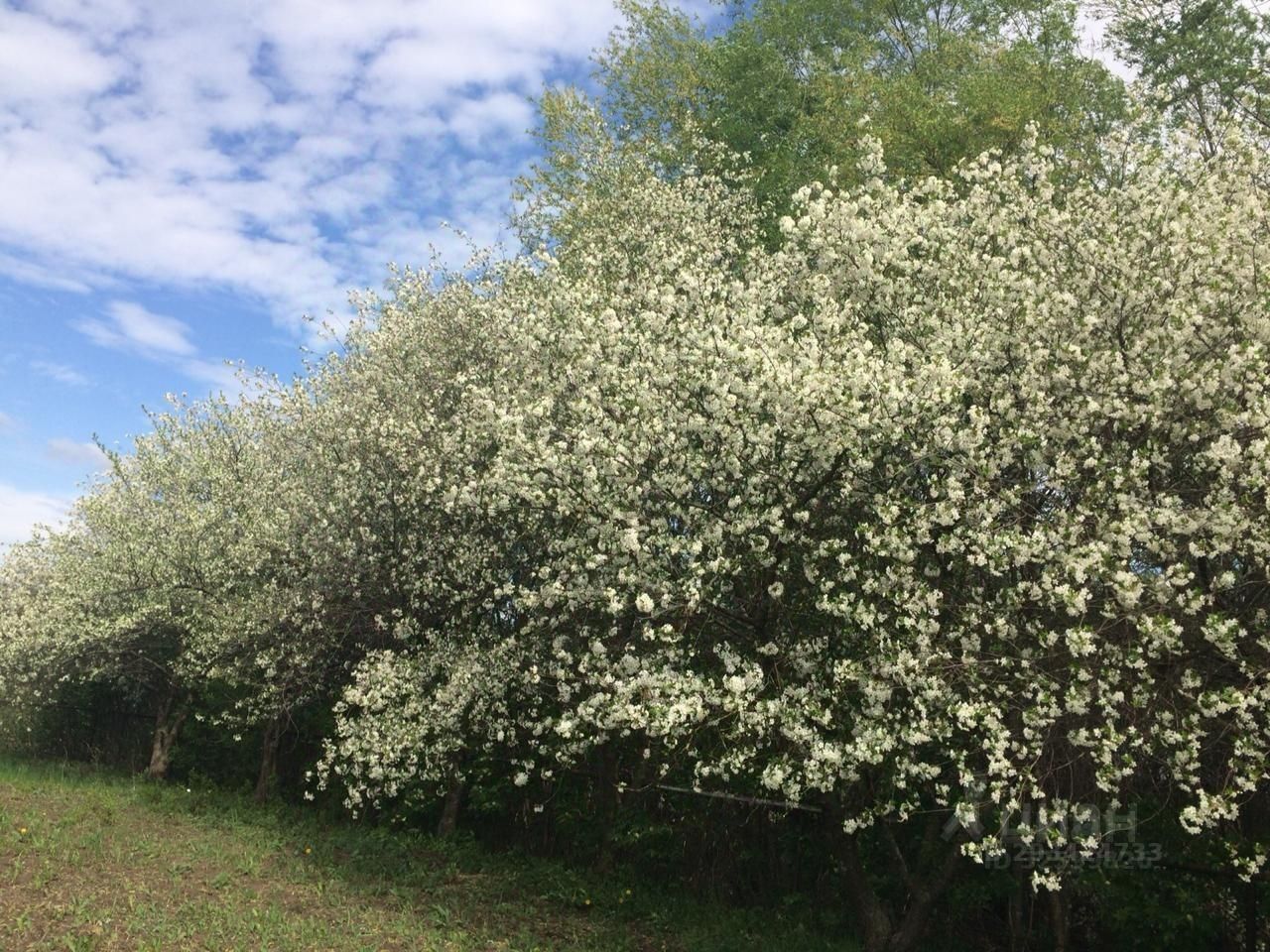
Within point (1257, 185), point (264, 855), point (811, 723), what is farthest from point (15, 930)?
point (1257, 185)

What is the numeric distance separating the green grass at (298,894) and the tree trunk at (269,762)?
10.1 feet

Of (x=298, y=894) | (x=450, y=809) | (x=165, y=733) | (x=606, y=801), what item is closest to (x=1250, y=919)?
(x=606, y=801)

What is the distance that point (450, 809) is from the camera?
20.5 metres

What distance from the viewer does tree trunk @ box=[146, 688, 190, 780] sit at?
2794cm

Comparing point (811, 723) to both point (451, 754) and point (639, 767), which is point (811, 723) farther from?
point (451, 754)

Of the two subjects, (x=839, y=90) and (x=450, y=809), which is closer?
(x=450, y=809)

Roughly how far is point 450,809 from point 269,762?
6.62 m

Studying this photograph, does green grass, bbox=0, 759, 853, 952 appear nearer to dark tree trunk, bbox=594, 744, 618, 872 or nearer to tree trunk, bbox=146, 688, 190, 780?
dark tree trunk, bbox=594, 744, 618, 872

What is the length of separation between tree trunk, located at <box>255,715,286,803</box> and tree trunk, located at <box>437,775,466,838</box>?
550 cm

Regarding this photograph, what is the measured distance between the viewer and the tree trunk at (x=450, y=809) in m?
20.2

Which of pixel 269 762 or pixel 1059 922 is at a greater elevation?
pixel 1059 922

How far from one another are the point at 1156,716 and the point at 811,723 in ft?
11.1

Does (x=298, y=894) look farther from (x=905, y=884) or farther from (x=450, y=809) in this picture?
(x=905, y=884)

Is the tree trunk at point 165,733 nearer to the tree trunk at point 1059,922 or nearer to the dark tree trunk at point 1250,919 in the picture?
the tree trunk at point 1059,922
